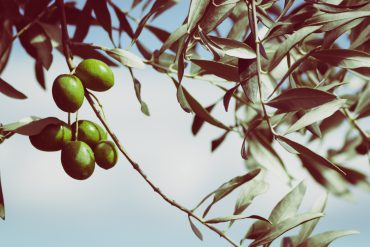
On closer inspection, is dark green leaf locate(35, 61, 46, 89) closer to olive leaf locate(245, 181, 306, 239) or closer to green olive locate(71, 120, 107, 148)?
green olive locate(71, 120, 107, 148)

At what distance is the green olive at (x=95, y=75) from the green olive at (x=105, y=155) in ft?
0.50

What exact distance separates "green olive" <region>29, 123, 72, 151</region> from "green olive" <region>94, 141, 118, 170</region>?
0.29ft

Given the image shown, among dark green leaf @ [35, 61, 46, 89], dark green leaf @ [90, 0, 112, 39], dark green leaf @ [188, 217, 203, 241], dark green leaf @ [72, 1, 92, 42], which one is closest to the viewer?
dark green leaf @ [188, 217, 203, 241]

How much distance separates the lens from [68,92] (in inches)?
56.8

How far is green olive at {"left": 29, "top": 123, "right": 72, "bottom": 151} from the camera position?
1.51 m

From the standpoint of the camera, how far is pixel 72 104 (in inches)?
57.6

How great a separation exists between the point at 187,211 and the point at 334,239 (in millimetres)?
433

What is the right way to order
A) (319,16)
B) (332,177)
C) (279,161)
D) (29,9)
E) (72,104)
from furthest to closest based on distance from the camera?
(332,177)
(279,161)
(29,9)
(72,104)
(319,16)

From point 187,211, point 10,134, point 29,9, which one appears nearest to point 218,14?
point 187,211

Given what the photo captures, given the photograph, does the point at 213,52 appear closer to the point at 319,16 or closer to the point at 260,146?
the point at 319,16

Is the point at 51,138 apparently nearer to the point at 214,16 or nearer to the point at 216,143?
the point at 214,16

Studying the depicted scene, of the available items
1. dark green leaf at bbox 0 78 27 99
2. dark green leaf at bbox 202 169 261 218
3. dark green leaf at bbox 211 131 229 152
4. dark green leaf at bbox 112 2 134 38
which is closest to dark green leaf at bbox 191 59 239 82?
dark green leaf at bbox 202 169 261 218

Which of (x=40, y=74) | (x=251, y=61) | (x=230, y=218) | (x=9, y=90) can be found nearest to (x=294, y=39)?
(x=251, y=61)

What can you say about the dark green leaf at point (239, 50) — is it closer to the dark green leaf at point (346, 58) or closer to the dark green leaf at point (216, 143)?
the dark green leaf at point (346, 58)
